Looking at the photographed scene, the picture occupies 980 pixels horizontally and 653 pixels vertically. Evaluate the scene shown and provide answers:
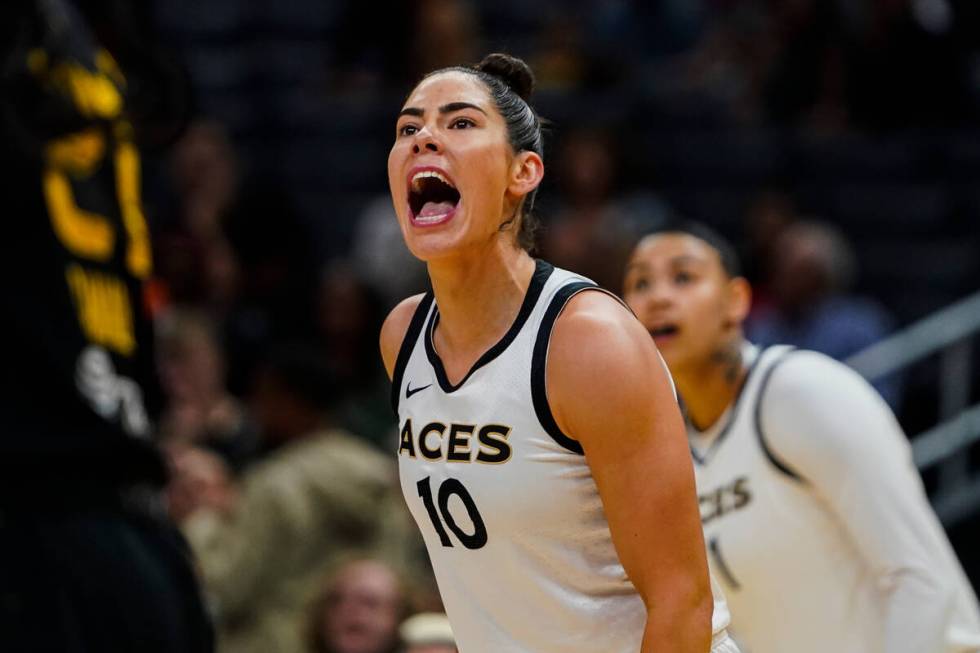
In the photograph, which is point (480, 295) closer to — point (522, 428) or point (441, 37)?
point (522, 428)

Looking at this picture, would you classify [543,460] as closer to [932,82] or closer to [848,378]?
Result: [848,378]

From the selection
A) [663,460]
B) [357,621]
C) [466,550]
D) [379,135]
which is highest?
[379,135]

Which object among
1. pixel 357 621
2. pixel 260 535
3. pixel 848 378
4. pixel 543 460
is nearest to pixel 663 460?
pixel 543 460

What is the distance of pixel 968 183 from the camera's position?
9305mm

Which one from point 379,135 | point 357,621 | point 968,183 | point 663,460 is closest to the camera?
point 663,460

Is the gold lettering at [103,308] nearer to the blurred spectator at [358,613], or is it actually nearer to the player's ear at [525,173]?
the player's ear at [525,173]

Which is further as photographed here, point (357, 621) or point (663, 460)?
point (357, 621)

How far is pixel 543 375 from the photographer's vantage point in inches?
112

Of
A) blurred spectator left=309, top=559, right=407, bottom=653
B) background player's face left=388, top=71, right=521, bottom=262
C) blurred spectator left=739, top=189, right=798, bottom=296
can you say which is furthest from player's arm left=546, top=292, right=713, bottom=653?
blurred spectator left=739, top=189, right=798, bottom=296

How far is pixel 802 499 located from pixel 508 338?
1.22 meters

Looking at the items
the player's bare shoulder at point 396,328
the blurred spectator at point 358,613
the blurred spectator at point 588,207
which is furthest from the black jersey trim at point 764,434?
the blurred spectator at point 588,207

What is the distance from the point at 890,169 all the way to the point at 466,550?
7.09 meters

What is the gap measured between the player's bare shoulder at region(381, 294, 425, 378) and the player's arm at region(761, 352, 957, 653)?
103 centimetres

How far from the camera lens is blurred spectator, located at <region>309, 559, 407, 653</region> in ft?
18.8
